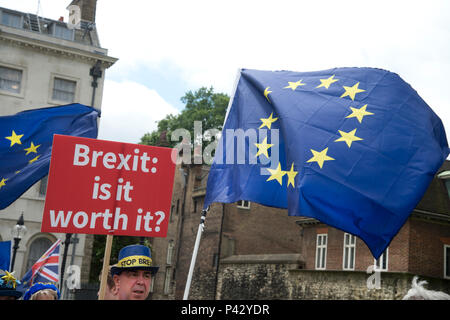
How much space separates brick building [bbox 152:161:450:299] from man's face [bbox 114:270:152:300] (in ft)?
68.9

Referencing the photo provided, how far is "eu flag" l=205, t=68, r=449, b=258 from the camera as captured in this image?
7297mm

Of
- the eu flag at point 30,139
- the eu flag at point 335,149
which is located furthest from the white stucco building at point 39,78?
the eu flag at point 335,149

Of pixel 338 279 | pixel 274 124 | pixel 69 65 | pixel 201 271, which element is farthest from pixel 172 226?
pixel 274 124

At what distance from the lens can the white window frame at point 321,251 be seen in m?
32.9

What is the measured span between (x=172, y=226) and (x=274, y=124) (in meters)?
41.6

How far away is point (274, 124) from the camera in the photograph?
8.88 meters

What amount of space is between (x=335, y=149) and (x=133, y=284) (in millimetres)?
3102

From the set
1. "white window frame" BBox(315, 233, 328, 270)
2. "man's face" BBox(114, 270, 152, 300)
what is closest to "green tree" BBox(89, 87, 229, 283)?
"white window frame" BBox(315, 233, 328, 270)

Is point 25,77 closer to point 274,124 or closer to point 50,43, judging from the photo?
point 50,43

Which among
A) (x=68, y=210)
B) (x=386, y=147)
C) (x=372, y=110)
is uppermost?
(x=372, y=110)

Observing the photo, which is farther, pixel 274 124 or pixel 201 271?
pixel 201 271

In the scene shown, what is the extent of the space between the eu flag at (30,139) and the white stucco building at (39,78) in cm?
1936

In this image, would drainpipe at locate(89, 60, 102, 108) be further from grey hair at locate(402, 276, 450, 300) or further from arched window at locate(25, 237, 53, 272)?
grey hair at locate(402, 276, 450, 300)

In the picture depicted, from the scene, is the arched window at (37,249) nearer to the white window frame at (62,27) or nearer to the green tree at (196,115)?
the white window frame at (62,27)
